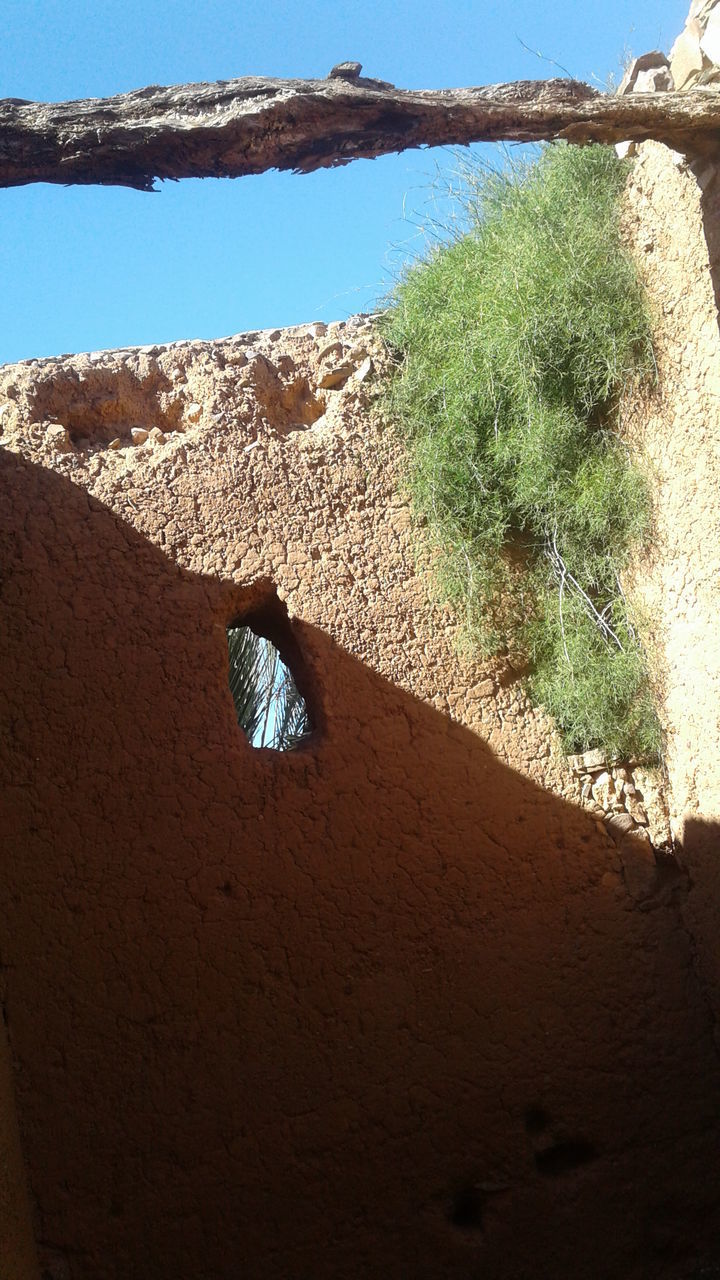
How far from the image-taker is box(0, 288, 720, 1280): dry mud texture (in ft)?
13.6

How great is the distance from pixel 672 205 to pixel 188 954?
3.29 metres

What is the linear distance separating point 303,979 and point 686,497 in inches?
90.2

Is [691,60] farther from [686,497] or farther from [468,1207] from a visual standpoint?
[468,1207]

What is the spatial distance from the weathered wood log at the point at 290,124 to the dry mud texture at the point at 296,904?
4.28 ft

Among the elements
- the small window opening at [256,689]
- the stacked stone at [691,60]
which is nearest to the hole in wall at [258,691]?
the small window opening at [256,689]

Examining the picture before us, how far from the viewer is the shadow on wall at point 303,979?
4133mm

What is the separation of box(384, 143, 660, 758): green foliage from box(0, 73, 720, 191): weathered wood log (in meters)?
0.82

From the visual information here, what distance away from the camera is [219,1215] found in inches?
164

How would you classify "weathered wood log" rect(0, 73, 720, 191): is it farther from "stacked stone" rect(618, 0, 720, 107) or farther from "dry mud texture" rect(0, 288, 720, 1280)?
"dry mud texture" rect(0, 288, 720, 1280)

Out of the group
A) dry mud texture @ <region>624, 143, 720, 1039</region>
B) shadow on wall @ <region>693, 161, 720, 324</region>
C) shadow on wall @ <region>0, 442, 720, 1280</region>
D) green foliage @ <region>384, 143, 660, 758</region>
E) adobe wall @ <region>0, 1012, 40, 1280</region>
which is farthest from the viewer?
green foliage @ <region>384, 143, 660, 758</region>

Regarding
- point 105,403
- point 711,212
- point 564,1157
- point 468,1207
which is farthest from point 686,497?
point 468,1207

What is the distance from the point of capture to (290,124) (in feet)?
11.9

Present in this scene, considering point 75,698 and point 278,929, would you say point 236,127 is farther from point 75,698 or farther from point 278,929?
point 278,929

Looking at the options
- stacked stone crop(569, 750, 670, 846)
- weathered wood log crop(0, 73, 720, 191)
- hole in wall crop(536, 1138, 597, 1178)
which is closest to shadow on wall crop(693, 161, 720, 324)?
weathered wood log crop(0, 73, 720, 191)
